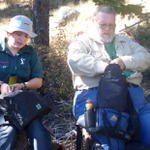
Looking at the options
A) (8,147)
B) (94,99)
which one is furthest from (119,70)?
(8,147)

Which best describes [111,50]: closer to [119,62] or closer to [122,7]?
[119,62]

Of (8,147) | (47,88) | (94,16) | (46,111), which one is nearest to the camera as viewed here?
(8,147)

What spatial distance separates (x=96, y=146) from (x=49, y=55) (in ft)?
7.40

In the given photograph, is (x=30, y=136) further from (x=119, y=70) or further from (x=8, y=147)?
(x=119, y=70)

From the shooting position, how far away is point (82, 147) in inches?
169

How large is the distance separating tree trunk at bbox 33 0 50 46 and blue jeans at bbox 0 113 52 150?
2573 mm

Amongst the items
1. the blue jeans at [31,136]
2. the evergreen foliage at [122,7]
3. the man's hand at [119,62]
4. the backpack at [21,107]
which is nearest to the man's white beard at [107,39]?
the man's hand at [119,62]

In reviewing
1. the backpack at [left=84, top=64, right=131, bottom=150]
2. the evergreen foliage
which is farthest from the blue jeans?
the evergreen foliage

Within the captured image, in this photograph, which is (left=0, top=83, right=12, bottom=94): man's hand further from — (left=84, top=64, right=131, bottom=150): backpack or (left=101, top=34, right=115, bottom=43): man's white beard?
(left=101, top=34, right=115, bottom=43): man's white beard

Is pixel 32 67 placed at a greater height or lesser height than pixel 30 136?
greater

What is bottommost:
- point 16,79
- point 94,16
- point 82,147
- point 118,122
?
point 82,147

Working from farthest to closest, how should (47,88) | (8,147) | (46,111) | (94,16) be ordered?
(47,88)
(94,16)
(46,111)
(8,147)

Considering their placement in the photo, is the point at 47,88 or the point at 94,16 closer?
the point at 94,16

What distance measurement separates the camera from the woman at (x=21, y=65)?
3.77m
